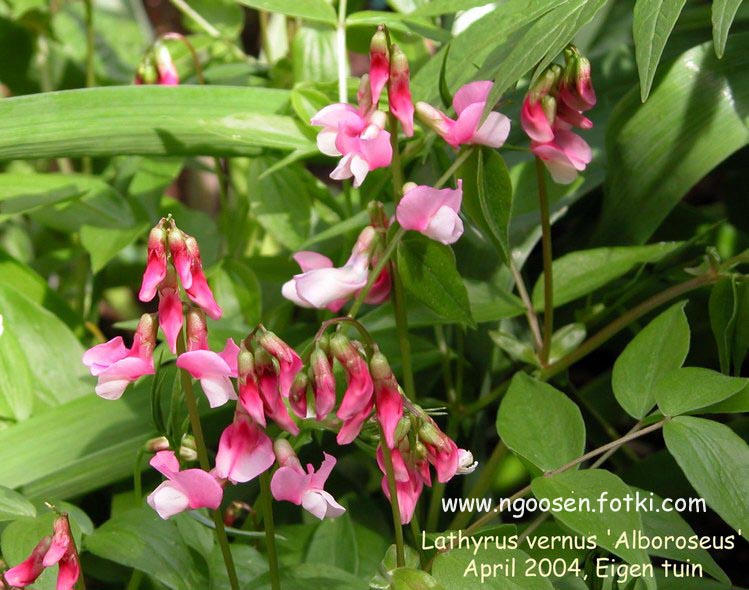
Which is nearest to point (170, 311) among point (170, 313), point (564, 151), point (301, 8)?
point (170, 313)

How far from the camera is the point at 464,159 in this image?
2.30 feet

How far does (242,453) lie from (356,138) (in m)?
0.22

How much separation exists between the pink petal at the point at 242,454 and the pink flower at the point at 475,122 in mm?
248

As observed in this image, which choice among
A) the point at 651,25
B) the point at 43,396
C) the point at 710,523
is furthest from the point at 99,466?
the point at 710,523

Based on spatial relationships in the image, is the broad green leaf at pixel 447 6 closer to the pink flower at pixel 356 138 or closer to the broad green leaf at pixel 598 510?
the pink flower at pixel 356 138

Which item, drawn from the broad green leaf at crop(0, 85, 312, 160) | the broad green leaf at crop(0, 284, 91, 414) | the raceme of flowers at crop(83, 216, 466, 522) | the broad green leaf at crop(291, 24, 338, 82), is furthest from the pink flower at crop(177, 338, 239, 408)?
the broad green leaf at crop(291, 24, 338, 82)

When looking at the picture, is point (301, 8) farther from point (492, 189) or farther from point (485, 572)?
point (485, 572)

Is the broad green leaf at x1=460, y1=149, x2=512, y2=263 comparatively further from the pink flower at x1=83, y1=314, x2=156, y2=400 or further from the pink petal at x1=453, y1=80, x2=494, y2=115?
the pink flower at x1=83, y1=314, x2=156, y2=400

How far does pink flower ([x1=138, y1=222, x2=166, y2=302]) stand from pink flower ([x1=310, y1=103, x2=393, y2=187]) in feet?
0.43

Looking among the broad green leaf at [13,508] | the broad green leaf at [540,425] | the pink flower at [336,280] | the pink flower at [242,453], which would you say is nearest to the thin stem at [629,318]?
the broad green leaf at [540,425]

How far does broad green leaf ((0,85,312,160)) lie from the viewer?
2.92 feet

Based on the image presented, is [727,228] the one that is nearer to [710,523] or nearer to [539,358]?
[710,523]

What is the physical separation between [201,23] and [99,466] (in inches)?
26.1

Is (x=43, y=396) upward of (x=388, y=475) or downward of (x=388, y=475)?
downward
